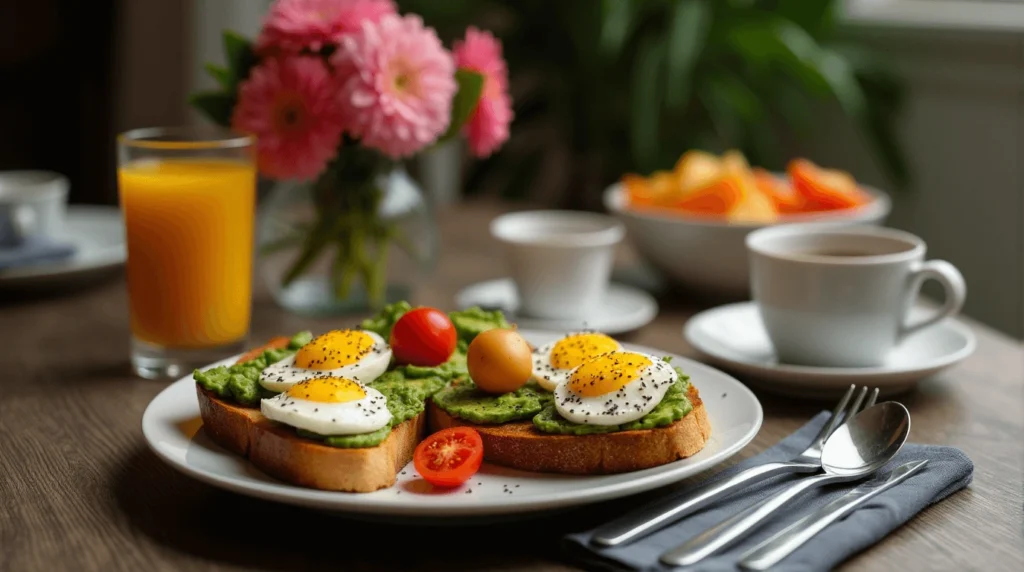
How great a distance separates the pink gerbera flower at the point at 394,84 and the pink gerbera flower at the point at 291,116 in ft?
0.11

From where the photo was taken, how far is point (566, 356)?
1252 mm

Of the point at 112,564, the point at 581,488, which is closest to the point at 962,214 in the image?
the point at 581,488

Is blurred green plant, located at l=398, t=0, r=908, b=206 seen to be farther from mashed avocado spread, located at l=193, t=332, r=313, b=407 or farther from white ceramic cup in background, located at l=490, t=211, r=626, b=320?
mashed avocado spread, located at l=193, t=332, r=313, b=407

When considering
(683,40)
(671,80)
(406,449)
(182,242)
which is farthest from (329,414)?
(683,40)

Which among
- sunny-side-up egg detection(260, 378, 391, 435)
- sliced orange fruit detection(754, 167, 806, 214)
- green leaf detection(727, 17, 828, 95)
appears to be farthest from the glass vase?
green leaf detection(727, 17, 828, 95)

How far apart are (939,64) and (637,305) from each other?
180 centimetres

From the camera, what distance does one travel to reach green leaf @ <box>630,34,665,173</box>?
10.6 feet

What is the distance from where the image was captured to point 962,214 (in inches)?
127

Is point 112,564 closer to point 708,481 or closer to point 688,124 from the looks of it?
point 708,481

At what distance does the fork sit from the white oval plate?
0.02 m

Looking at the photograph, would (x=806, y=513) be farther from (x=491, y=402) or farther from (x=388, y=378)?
(x=388, y=378)

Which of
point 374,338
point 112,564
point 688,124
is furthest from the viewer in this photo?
point 688,124

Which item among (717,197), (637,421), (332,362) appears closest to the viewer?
(637,421)

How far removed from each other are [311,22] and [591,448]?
0.90 metres
